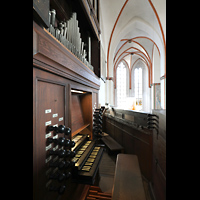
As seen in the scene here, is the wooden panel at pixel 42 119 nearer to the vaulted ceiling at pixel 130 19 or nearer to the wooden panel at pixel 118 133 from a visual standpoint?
the wooden panel at pixel 118 133

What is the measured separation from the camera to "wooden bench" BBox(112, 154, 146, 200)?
110cm

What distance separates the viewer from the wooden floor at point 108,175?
2141 mm

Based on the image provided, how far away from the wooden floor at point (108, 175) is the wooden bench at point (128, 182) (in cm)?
74

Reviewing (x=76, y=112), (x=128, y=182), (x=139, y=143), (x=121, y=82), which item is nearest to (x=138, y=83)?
(x=121, y=82)

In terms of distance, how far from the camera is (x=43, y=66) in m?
0.73

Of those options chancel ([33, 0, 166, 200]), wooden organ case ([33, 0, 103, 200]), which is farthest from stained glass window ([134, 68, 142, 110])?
wooden organ case ([33, 0, 103, 200])

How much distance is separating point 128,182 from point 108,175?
1.45 metres

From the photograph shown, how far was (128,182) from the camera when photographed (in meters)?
1.30

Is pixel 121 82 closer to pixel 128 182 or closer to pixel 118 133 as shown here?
pixel 118 133
